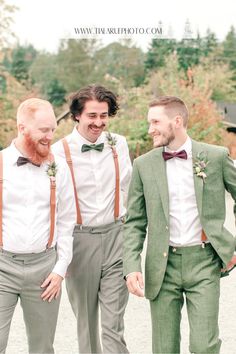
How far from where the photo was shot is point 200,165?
439 centimetres

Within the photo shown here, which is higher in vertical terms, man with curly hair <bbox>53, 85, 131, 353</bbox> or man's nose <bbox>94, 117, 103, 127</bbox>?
man's nose <bbox>94, 117, 103, 127</bbox>

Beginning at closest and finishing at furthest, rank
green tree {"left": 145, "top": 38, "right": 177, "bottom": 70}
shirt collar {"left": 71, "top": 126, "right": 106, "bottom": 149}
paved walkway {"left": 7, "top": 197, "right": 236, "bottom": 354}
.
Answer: shirt collar {"left": 71, "top": 126, "right": 106, "bottom": 149}
paved walkway {"left": 7, "top": 197, "right": 236, "bottom": 354}
green tree {"left": 145, "top": 38, "right": 177, "bottom": 70}

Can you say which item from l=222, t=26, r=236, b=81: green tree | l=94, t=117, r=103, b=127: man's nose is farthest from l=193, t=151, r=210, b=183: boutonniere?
l=222, t=26, r=236, b=81: green tree

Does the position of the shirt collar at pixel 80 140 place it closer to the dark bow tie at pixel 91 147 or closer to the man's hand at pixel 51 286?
Result: the dark bow tie at pixel 91 147

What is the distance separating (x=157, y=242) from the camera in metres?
4.43

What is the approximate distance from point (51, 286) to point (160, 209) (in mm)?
799

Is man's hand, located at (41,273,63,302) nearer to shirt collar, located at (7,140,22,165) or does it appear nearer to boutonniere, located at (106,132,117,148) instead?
shirt collar, located at (7,140,22,165)

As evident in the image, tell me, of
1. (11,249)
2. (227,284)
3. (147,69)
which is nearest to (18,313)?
(227,284)

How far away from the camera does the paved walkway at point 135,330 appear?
5926 mm

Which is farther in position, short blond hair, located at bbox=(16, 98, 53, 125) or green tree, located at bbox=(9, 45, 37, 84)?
green tree, located at bbox=(9, 45, 37, 84)

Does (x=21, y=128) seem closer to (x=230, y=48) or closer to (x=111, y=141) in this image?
(x=111, y=141)

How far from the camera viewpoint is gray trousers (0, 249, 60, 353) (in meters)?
4.21

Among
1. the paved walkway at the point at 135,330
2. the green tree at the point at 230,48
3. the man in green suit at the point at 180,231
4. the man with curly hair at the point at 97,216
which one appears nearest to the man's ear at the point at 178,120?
the man in green suit at the point at 180,231

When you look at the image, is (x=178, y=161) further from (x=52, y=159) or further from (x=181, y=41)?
(x=181, y=41)
